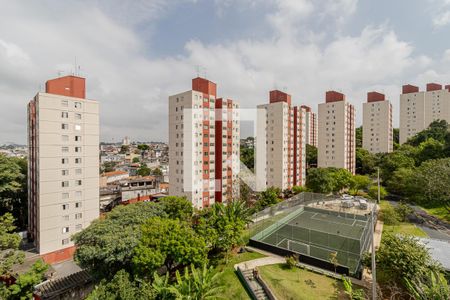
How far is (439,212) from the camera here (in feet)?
96.9

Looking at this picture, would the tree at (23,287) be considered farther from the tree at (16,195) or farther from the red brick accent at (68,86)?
the red brick accent at (68,86)

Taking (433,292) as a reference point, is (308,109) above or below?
above

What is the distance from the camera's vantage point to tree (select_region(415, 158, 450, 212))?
86.7ft

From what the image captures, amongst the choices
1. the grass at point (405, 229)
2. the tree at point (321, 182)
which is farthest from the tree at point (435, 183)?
the tree at point (321, 182)

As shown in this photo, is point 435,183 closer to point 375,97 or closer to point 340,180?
point 340,180

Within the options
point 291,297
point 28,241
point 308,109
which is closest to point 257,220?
point 291,297

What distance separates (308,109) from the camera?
97312mm

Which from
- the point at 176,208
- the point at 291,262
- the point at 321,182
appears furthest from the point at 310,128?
the point at 291,262

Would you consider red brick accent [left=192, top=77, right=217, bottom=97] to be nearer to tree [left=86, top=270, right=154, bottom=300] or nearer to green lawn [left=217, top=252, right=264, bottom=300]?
green lawn [left=217, top=252, right=264, bottom=300]

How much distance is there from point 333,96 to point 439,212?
36.5 m

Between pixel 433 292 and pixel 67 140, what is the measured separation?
36456 mm

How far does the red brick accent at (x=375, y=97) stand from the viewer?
2837 inches

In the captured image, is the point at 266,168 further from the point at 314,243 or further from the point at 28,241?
the point at 28,241

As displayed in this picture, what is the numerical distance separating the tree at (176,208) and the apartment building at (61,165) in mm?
12277
